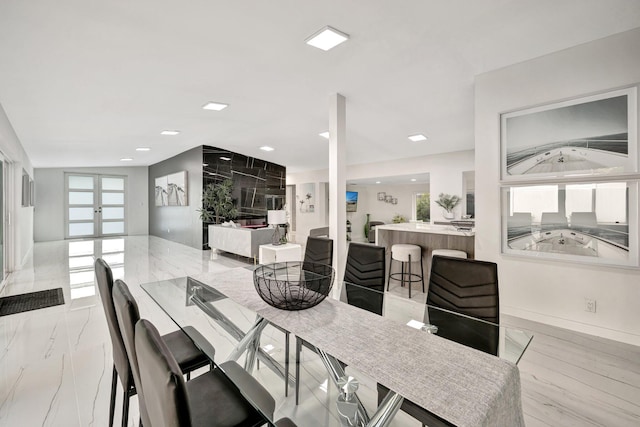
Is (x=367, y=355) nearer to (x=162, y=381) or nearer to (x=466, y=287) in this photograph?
(x=162, y=381)

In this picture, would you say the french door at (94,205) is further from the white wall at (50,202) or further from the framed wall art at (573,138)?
the framed wall art at (573,138)

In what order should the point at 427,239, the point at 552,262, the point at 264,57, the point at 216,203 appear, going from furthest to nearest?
the point at 216,203, the point at 427,239, the point at 264,57, the point at 552,262

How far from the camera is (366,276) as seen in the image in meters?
2.44

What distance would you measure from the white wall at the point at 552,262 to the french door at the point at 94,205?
12.1 m

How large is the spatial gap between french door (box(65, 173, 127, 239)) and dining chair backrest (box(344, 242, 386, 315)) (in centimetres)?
1153

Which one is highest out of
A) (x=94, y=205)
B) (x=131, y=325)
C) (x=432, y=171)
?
(x=432, y=171)

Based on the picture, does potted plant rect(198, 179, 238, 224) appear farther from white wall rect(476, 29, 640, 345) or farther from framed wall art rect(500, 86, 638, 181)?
framed wall art rect(500, 86, 638, 181)

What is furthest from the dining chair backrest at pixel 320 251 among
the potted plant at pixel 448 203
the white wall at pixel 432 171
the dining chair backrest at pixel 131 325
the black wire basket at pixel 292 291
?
the white wall at pixel 432 171

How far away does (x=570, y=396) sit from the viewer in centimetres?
195

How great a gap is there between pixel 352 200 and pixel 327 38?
8.72 metres

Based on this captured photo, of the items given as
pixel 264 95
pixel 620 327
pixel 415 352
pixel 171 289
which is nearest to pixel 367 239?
pixel 264 95

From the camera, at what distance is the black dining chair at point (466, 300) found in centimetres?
145

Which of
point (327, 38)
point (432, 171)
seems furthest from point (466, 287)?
point (432, 171)

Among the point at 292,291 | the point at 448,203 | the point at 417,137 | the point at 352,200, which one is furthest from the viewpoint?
the point at 352,200
